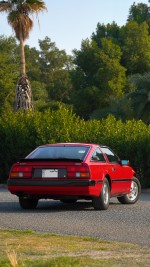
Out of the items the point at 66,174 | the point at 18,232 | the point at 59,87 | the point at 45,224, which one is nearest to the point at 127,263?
the point at 18,232

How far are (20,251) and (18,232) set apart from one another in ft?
8.26

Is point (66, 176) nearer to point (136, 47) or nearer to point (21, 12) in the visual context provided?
point (21, 12)

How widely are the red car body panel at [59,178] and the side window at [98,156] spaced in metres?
0.11

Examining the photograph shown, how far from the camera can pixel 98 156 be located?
1738cm

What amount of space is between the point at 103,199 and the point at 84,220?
2135 millimetres

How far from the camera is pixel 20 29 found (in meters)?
40.8

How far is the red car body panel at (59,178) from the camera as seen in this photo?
1641 cm

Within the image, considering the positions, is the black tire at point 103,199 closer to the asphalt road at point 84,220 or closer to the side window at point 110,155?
the asphalt road at point 84,220

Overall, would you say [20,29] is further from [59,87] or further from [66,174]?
[59,87]

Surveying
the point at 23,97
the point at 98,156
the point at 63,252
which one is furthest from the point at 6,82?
the point at 63,252

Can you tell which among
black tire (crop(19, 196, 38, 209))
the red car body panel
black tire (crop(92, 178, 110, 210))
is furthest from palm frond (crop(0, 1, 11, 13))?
black tire (crop(92, 178, 110, 210))

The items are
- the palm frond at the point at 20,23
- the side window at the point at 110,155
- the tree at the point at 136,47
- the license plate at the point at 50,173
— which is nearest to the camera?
the license plate at the point at 50,173

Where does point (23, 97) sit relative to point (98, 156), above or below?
above

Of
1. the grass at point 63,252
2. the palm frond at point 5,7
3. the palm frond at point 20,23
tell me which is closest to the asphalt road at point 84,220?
the grass at point 63,252
